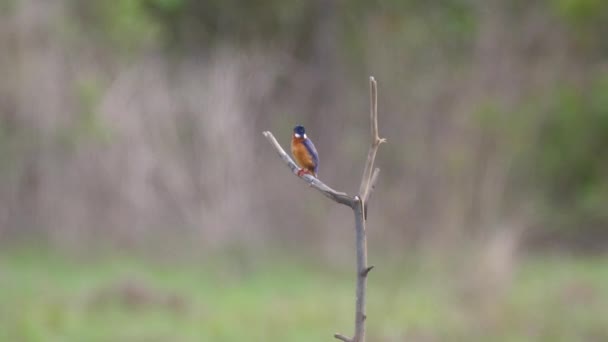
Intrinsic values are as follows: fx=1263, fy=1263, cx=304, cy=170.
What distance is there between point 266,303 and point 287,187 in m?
4.86

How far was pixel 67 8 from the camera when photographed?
16.3 metres

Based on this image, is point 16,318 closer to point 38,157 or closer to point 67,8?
point 38,157

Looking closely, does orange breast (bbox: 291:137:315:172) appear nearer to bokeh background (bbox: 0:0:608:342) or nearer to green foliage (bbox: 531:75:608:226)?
bokeh background (bbox: 0:0:608:342)

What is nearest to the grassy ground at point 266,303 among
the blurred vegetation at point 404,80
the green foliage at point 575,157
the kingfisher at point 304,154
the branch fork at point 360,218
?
the blurred vegetation at point 404,80

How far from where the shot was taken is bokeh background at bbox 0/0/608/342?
440 inches

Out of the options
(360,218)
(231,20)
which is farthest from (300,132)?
(231,20)

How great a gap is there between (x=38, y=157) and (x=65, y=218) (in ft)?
2.70

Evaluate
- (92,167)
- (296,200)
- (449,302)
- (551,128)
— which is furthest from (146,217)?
(551,128)

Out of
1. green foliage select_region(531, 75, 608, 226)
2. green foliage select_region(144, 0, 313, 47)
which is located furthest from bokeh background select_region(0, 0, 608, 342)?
green foliage select_region(144, 0, 313, 47)

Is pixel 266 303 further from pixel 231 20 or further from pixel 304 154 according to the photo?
pixel 231 20

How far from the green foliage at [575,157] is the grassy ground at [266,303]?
10.9 ft

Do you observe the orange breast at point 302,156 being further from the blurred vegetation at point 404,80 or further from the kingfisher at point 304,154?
the blurred vegetation at point 404,80

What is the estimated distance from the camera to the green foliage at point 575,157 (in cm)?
1758

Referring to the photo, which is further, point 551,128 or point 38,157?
point 551,128
